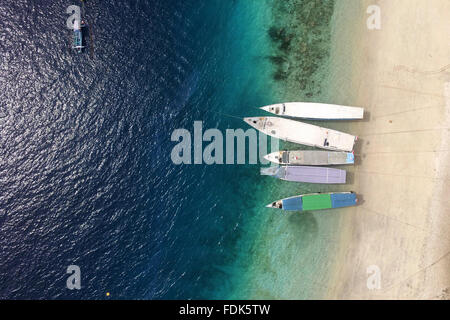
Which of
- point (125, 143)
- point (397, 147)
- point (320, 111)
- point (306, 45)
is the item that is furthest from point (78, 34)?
point (397, 147)

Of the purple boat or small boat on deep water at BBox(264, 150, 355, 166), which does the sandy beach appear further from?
the purple boat

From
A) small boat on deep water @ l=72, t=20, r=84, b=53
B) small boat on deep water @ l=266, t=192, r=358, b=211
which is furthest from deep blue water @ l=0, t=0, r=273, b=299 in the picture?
small boat on deep water @ l=266, t=192, r=358, b=211

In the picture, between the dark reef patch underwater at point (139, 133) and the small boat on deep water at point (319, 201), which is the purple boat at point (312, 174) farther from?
the dark reef patch underwater at point (139, 133)

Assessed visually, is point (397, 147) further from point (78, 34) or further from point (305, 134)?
point (78, 34)

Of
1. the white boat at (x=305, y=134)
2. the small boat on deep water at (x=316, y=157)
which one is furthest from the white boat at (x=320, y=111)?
the small boat on deep water at (x=316, y=157)
